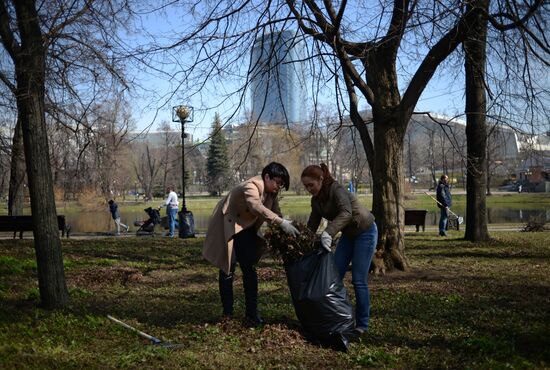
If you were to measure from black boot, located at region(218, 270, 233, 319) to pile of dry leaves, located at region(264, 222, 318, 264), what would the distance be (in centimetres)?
62

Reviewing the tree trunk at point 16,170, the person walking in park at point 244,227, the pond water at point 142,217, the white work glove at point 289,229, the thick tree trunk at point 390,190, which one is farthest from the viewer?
the pond water at point 142,217

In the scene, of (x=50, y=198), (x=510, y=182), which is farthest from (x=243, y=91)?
(x=510, y=182)

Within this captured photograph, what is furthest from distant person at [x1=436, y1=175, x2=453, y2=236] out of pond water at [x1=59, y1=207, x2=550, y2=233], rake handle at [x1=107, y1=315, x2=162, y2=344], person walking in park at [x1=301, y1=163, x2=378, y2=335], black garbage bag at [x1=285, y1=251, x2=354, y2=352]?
pond water at [x1=59, y1=207, x2=550, y2=233]

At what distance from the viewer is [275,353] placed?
4.58 m

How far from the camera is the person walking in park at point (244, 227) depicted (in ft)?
16.9

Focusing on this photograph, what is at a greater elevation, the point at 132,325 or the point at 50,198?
the point at 50,198

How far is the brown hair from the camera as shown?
196 inches

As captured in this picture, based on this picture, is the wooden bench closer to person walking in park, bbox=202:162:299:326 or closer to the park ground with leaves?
the park ground with leaves

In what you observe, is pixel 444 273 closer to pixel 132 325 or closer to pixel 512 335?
pixel 512 335

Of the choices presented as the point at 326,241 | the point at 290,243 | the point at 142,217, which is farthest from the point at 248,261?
the point at 142,217

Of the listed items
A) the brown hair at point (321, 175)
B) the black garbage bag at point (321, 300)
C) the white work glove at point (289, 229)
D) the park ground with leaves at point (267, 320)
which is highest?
the brown hair at point (321, 175)

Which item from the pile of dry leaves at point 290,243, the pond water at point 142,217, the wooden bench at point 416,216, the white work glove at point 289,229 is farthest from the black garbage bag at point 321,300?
the pond water at point 142,217

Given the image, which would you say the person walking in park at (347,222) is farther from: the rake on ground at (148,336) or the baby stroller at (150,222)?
the baby stroller at (150,222)

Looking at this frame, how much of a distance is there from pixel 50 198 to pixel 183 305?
6.31 feet
